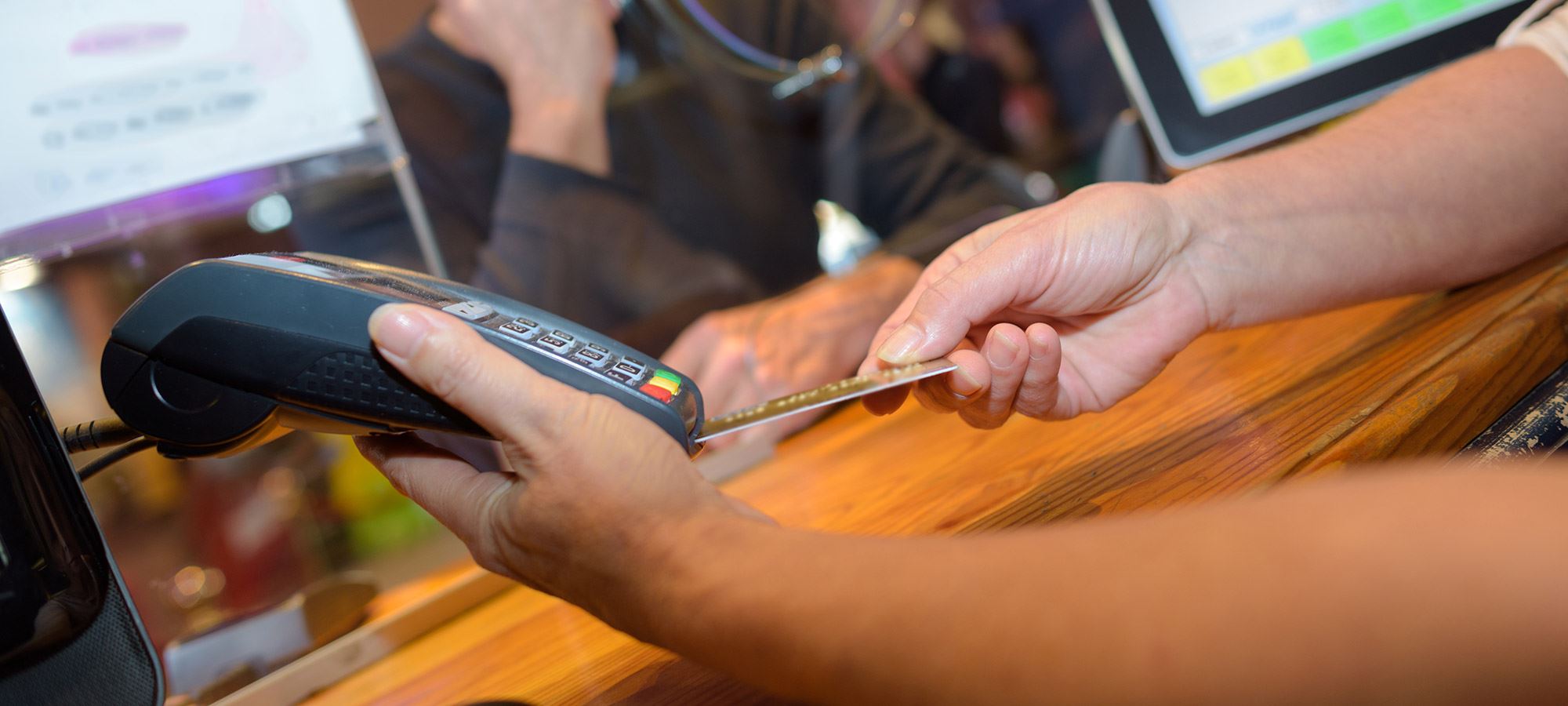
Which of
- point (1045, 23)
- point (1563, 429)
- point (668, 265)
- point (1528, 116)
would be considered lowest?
point (1563, 429)

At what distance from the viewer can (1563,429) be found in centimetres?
40

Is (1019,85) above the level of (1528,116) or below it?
above

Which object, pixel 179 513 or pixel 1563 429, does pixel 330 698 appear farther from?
pixel 1563 429

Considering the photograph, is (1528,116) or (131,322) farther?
(1528,116)

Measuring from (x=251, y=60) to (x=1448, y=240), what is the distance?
0.87 metres

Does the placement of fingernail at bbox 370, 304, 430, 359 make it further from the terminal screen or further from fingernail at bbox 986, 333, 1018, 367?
the terminal screen

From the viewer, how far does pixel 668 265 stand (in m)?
1.14

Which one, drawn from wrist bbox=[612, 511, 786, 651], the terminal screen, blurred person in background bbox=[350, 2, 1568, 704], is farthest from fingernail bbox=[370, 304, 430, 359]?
the terminal screen

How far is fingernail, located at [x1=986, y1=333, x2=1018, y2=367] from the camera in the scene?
470mm

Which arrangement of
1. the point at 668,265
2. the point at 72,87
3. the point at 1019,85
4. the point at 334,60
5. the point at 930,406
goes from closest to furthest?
the point at 930,406
the point at 72,87
the point at 334,60
the point at 668,265
the point at 1019,85

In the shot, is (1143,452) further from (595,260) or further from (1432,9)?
(595,260)

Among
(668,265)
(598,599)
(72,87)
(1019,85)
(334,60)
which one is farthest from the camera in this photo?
(1019,85)

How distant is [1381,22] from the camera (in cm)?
82

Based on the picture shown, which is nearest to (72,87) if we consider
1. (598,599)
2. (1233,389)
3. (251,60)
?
(251,60)
